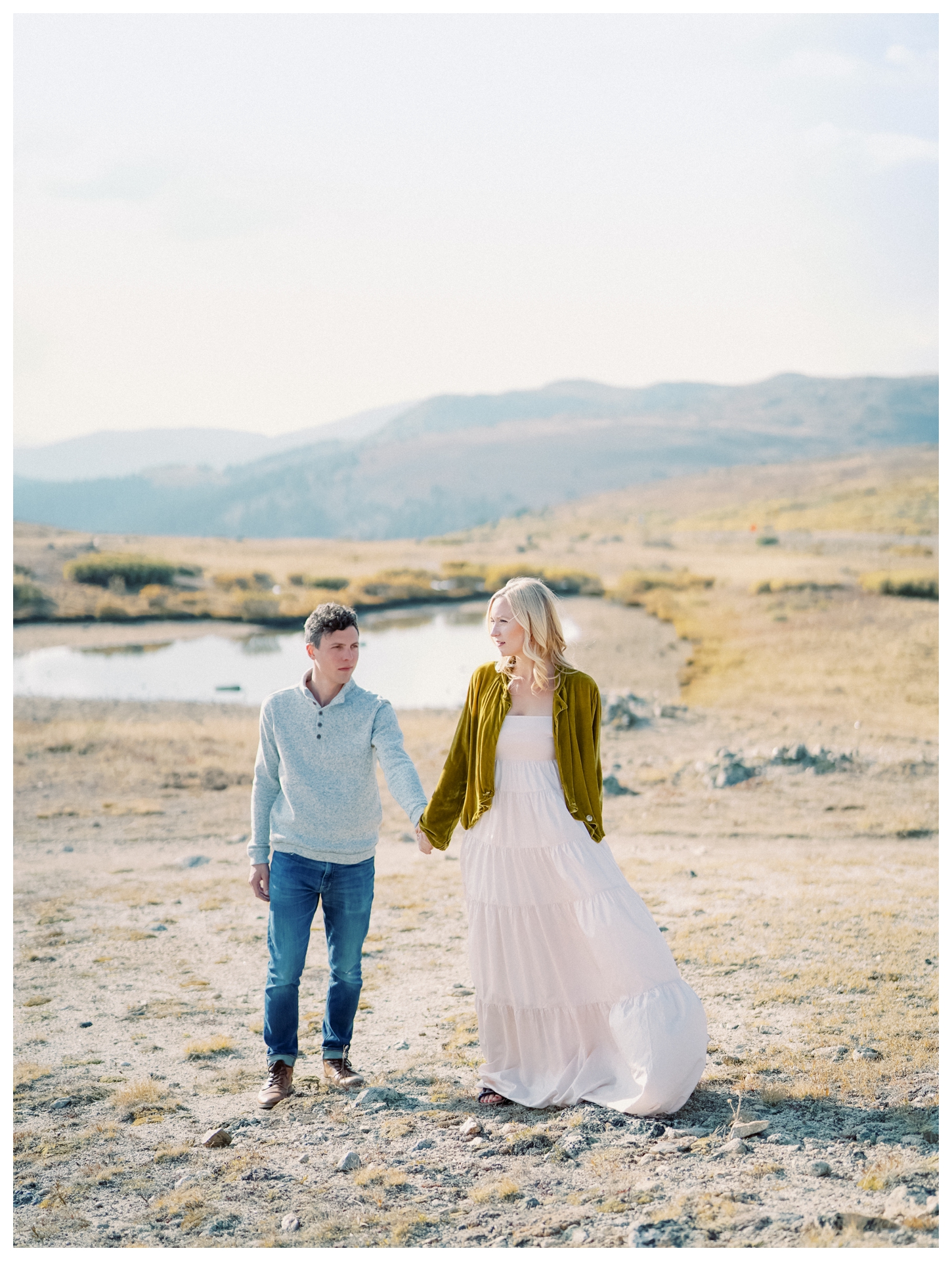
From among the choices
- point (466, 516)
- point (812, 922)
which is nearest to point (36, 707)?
point (812, 922)

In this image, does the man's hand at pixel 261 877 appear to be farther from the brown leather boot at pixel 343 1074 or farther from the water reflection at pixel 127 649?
the water reflection at pixel 127 649

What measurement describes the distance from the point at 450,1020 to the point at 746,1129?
216 cm

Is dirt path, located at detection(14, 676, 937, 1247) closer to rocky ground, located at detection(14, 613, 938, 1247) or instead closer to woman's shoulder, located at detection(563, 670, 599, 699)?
rocky ground, located at detection(14, 613, 938, 1247)

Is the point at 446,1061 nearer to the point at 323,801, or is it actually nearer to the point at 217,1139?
the point at 217,1139

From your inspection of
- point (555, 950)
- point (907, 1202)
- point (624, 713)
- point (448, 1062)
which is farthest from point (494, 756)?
point (624, 713)

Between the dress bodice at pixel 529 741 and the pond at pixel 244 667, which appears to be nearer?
the dress bodice at pixel 529 741

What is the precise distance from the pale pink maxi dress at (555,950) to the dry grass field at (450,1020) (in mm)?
196

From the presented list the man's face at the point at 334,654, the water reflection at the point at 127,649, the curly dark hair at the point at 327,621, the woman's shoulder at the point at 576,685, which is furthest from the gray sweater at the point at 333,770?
the water reflection at the point at 127,649

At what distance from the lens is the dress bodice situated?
4.57 metres

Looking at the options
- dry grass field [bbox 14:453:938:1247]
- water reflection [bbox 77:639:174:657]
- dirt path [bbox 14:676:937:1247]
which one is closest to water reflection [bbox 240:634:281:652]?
water reflection [bbox 77:639:174:657]

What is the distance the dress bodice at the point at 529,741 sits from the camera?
4.57 meters

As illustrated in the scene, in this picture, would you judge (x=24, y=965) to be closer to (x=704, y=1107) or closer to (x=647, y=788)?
(x=704, y=1107)

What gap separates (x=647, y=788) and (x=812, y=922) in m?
5.37

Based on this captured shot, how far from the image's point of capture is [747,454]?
621 feet
